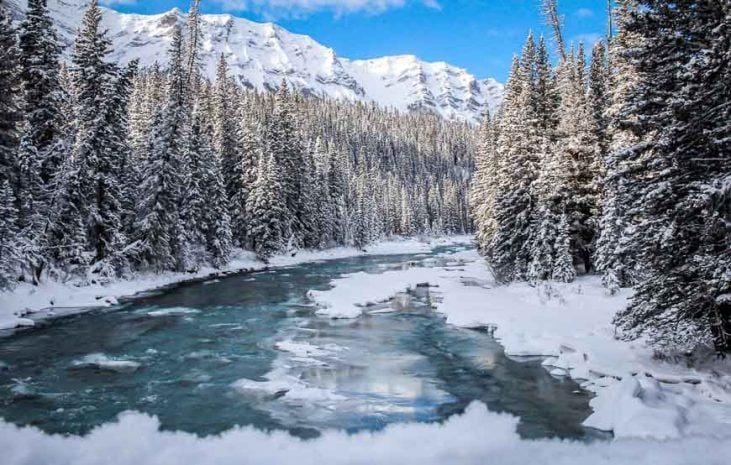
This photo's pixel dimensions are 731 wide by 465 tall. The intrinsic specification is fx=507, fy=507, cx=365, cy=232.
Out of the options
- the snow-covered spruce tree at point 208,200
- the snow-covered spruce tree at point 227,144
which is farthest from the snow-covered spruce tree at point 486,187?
the snow-covered spruce tree at point 227,144

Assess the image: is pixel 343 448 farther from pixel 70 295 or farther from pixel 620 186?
pixel 70 295

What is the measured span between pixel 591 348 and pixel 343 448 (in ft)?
31.4

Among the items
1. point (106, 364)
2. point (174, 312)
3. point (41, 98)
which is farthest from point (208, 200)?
point (106, 364)

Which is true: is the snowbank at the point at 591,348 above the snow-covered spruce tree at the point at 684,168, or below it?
below

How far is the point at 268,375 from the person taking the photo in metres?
14.6

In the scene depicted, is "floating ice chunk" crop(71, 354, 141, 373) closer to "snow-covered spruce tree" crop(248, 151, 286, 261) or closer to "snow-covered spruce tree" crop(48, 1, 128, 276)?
"snow-covered spruce tree" crop(48, 1, 128, 276)

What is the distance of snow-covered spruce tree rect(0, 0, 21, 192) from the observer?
21328 millimetres

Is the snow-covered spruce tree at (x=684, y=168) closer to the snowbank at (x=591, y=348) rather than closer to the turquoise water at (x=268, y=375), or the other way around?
the snowbank at (x=591, y=348)

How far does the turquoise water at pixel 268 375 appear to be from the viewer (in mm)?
11188

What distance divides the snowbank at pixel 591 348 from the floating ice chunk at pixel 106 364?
10.6 meters

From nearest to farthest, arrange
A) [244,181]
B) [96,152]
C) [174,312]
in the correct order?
[174,312] → [96,152] → [244,181]

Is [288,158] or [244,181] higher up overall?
[288,158]

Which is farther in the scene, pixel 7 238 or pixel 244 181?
pixel 244 181

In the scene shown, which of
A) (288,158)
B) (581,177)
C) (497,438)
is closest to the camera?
(497,438)
